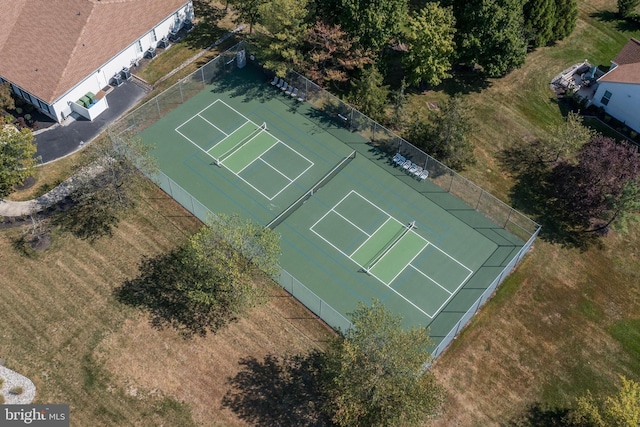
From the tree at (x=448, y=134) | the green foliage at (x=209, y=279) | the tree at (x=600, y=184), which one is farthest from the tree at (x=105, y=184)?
the tree at (x=600, y=184)

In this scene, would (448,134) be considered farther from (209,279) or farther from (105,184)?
(105,184)

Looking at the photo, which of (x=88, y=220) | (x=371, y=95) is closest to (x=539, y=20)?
(x=371, y=95)

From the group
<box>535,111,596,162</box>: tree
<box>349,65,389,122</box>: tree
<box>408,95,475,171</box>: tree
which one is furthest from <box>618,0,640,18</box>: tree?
<box>349,65,389,122</box>: tree

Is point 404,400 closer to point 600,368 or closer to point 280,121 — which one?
point 600,368

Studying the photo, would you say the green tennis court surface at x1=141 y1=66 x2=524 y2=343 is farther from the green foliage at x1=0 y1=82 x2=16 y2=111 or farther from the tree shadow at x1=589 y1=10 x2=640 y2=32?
the tree shadow at x1=589 y1=10 x2=640 y2=32

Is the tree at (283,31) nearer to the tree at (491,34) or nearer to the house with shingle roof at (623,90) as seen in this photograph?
the tree at (491,34)

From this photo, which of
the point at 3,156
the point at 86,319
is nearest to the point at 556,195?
the point at 86,319
